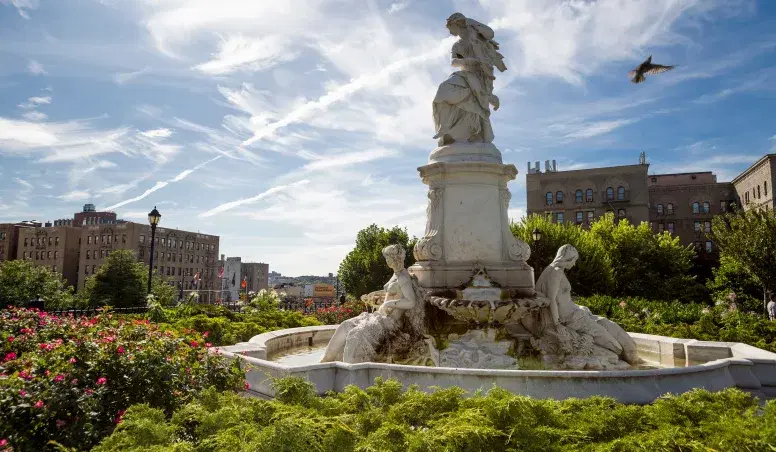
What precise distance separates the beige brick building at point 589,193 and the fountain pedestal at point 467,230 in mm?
53783

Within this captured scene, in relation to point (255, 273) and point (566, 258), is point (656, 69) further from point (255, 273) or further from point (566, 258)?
point (255, 273)

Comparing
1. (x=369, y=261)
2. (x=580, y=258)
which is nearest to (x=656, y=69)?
(x=580, y=258)

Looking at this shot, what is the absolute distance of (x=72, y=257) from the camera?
91.2 metres

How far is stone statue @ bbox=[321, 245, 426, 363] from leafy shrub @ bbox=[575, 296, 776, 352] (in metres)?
6.22

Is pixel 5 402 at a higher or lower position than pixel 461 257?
lower

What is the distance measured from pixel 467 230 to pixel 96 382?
7187 millimetres

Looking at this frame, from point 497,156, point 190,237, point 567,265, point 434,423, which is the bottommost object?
point 434,423

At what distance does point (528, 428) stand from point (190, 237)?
104045mm

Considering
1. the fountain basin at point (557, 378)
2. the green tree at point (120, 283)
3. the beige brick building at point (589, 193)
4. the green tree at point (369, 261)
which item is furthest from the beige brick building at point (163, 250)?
the fountain basin at point (557, 378)

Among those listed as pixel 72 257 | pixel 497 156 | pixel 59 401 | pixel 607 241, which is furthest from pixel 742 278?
pixel 72 257

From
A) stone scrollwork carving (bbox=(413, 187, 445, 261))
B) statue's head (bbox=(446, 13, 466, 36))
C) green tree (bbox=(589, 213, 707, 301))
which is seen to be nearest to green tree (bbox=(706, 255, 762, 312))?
green tree (bbox=(589, 213, 707, 301))

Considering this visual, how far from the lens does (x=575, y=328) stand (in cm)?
889

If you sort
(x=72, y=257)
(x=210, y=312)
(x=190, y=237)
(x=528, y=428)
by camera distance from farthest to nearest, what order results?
(x=190, y=237)
(x=72, y=257)
(x=210, y=312)
(x=528, y=428)

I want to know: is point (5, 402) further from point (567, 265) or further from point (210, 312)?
point (210, 312)
